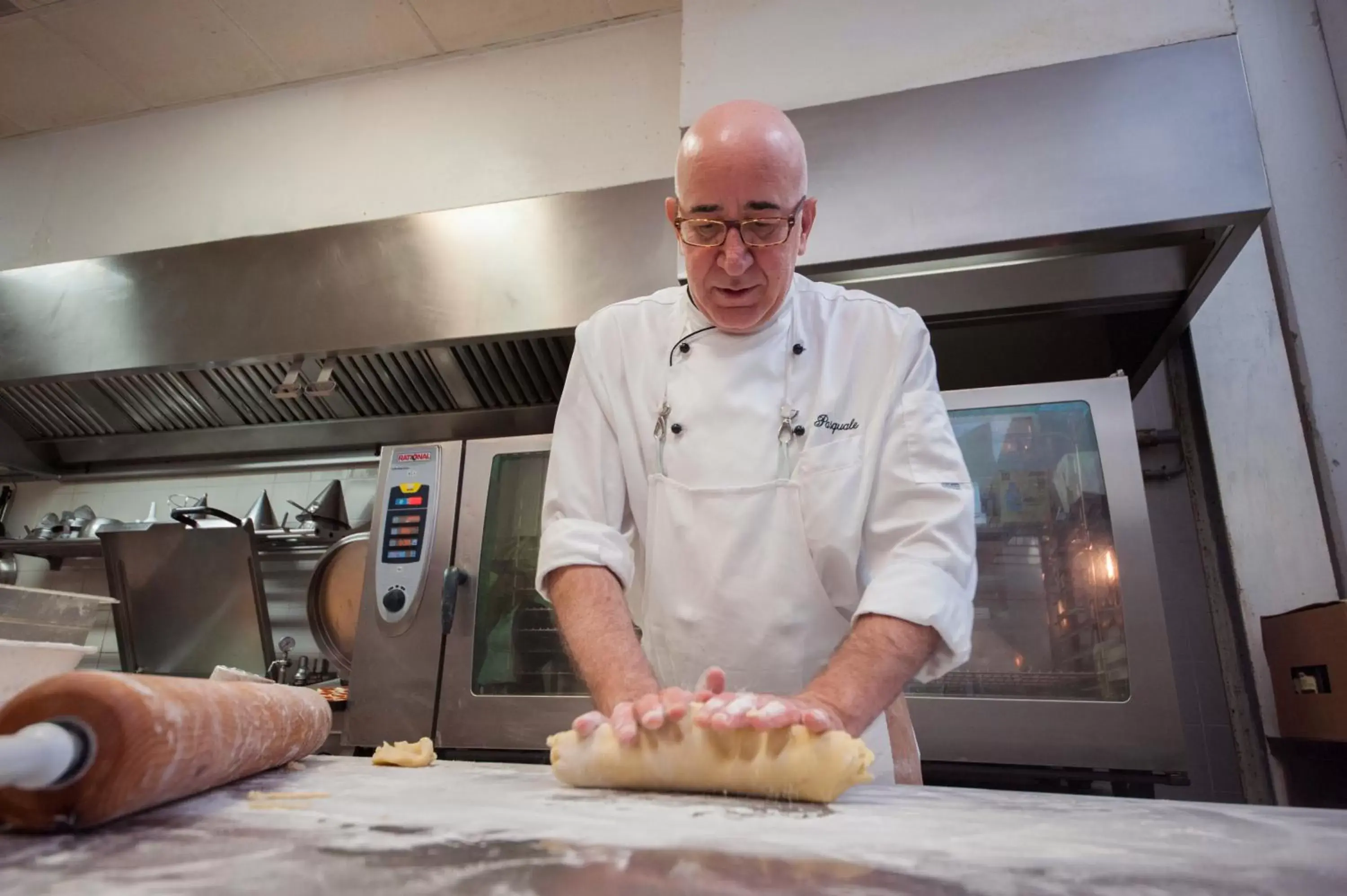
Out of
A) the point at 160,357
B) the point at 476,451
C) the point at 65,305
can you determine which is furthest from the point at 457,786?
the point at 65,305

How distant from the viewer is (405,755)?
1.07 metres

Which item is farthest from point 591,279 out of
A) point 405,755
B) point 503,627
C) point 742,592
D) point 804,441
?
point 405,755

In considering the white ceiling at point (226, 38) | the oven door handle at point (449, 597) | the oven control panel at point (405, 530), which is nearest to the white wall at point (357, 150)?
the white ceiling at point (226, 38)

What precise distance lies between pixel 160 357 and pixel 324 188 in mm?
860

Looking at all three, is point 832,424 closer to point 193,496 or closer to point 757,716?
point 757,716

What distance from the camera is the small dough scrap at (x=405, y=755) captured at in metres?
1.06

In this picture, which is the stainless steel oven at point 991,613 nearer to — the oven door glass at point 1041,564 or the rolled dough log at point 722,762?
the oven door glass at point 1041,564

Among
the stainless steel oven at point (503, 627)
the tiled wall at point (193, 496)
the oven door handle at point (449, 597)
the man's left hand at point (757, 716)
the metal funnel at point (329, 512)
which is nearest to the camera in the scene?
the man's left hand at point (757, 716)

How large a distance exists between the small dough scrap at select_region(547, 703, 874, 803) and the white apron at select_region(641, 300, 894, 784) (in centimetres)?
32

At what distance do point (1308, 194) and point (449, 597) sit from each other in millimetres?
2434

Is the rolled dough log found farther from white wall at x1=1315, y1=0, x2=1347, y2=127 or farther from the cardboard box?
white wall at x1=1315, y1=0, x2=1347, y2=127

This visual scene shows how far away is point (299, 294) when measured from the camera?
232cm

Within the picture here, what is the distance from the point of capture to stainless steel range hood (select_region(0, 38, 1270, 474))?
1590mm

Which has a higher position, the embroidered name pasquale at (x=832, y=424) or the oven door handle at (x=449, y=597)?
the embroidered name pasquale at (x=832, y=424)
